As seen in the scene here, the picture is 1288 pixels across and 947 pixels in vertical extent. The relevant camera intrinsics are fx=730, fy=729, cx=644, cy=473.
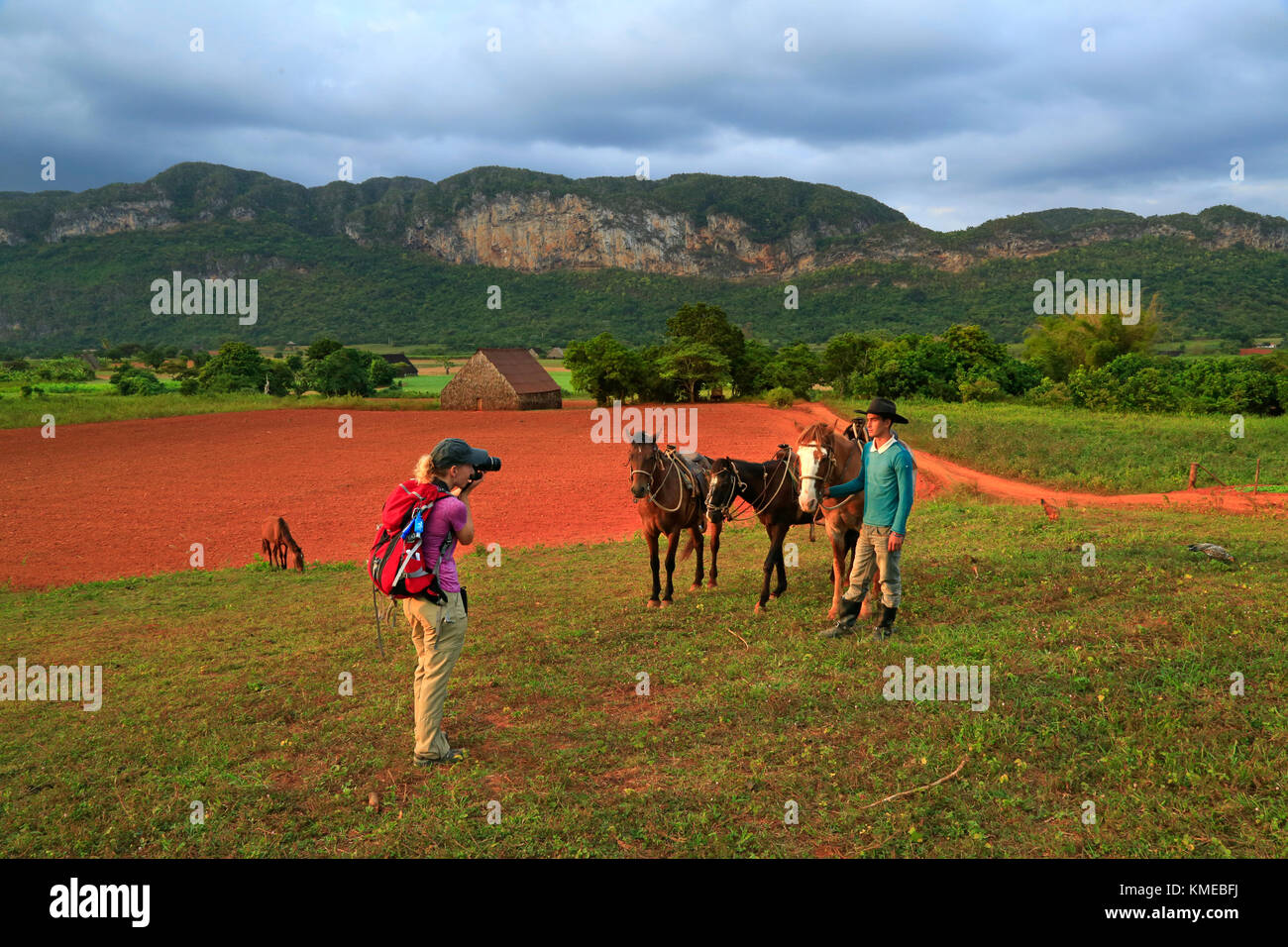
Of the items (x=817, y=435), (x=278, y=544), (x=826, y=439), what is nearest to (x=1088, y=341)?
(x=826, y=439)

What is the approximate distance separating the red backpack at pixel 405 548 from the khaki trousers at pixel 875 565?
404 centimetres

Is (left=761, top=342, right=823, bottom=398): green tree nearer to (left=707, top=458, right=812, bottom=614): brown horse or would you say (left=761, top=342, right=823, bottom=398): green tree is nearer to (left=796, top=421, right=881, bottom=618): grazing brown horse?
(left=707, top=458, right=812, bottom=614): brown horse

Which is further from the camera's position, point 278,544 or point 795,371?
point 795,371

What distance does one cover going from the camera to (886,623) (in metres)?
6.85

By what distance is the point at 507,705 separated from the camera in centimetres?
604

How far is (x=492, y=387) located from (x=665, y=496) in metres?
41.1

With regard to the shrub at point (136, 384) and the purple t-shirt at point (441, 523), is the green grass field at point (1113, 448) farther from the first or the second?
the shrub at point (136, 384)

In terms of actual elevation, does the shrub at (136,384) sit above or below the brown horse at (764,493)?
above

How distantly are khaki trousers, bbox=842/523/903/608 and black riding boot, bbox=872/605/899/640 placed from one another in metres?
0.07

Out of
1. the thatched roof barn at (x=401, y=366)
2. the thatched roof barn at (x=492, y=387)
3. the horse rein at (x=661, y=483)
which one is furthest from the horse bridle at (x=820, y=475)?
the thatched roof barn at (x=401, y=366)

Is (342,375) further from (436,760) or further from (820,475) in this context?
(436,760)

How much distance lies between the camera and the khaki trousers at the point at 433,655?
4793 mm

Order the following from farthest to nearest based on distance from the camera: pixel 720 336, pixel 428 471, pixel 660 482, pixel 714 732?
pixel 720 336, pixel 660 482, pixel 714 732, pixel 428 471
